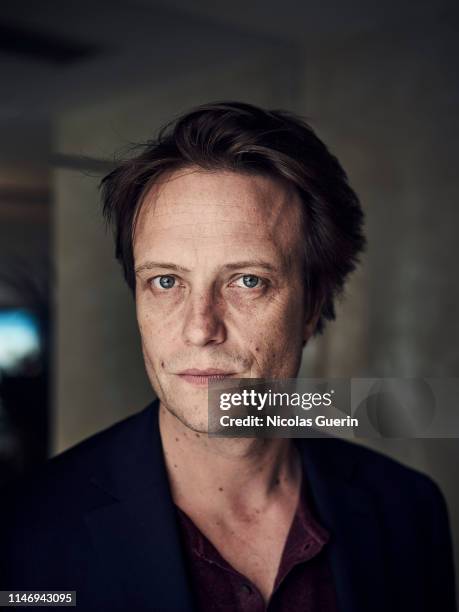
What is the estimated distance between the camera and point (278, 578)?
0.94 metres

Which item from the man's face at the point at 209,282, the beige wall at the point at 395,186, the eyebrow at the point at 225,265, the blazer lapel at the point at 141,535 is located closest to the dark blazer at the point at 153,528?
the blazer lapel at the point at 141,535

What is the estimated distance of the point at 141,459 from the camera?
37.7 inches

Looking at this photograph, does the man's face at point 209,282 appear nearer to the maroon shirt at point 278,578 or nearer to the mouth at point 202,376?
the mouth at point 202,376

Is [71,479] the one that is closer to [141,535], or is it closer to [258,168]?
[141,535]

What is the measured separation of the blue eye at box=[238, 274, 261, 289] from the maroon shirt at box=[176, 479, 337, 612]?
13.3 inches

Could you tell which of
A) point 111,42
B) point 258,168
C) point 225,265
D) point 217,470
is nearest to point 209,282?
point 225,265

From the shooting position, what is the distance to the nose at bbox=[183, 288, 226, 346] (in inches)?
34.2

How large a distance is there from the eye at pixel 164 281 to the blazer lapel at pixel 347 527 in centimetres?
38

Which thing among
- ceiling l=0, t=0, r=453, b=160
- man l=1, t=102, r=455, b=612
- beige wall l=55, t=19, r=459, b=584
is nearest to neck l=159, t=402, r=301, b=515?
man l=1, t=102, r=455, b=612

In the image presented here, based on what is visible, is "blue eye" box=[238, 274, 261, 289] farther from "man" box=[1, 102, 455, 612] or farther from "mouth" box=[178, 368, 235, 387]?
"mouth" box=[178, 368, 235, 387]

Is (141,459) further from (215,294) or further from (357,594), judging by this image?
(357,594)

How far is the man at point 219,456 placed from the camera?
0.88 meters

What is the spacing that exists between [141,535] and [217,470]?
16 cm

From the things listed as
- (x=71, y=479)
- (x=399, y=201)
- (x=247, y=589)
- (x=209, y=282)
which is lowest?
(x=247, y=589)
